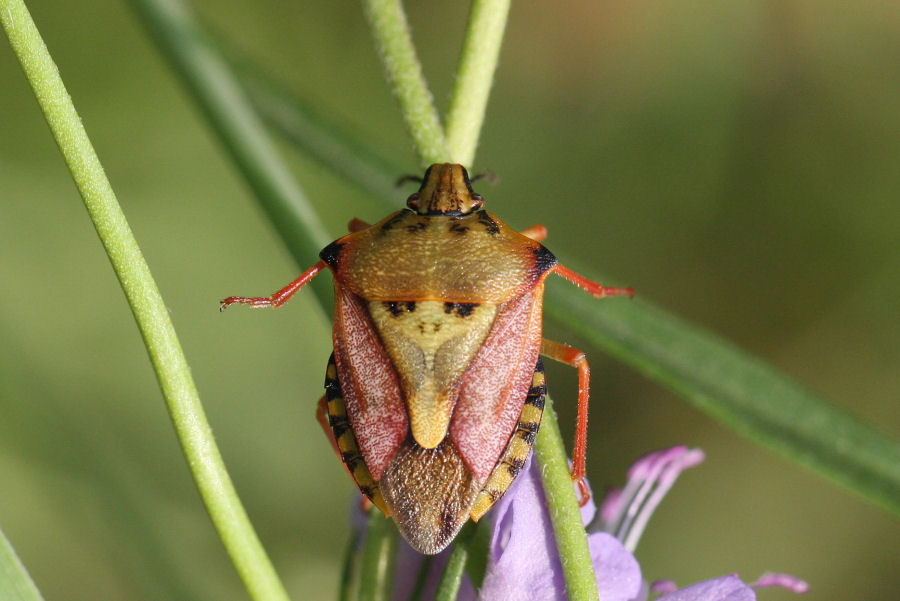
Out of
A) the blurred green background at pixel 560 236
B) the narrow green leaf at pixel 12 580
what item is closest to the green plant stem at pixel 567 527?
the narrow green leaf at pixel 12 580

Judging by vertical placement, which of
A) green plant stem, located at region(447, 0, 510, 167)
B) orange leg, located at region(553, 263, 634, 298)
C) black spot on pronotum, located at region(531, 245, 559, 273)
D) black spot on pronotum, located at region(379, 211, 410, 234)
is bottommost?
black spot on pronotum, located at region(531, 245, 559, 273)

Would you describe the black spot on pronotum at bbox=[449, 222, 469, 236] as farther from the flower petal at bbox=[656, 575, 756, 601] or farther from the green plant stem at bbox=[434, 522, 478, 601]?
the flower petal at bbox=[656, 575, 756, 601]

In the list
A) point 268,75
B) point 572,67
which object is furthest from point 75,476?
point 572,67

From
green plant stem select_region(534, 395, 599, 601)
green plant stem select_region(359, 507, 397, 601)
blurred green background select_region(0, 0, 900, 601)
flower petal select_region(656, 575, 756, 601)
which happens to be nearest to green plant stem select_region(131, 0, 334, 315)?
green plant stem select_region(359, 507, 397, 601)

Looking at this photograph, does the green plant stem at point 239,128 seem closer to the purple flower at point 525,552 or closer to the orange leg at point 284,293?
the orange leg at point 284,293

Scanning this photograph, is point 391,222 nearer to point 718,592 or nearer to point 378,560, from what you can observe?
point 378,560

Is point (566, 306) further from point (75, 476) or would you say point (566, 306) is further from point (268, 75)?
point (75, 476)
